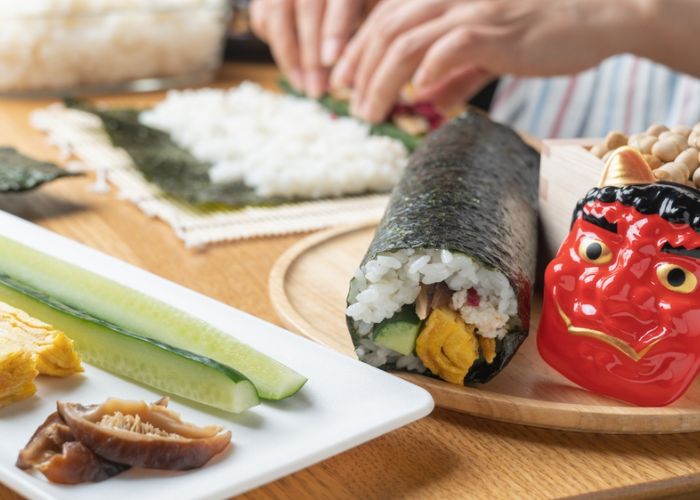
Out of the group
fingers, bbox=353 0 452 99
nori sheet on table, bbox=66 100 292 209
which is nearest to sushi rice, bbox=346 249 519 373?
nori sheet on table, bbox=66 100 292 209

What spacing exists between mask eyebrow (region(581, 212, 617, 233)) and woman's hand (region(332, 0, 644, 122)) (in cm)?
104

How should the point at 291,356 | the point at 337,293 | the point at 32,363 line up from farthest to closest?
the point at 337,293
the point at 291,356
the point at 32,363

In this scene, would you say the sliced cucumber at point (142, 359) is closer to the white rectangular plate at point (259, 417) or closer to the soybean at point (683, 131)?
the white rectangular plate at point (259, 417)

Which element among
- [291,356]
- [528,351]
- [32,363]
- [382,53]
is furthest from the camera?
[382,53]

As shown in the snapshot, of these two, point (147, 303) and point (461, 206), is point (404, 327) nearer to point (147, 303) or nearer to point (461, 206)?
point (461, 206)

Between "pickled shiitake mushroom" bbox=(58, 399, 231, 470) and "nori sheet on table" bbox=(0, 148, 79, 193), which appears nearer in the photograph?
Answer: "pickled shiitake mushroom" bbox=(58, 399, 231, 470)

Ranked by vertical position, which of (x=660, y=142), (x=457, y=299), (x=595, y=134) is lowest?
(x=595, y=134)

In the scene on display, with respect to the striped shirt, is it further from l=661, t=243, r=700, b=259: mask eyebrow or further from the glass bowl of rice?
l=661, t=243, r=700, b=259: mask eyebrow

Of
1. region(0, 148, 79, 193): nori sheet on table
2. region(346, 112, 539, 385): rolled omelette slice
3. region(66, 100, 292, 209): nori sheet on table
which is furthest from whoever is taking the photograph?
region(66, 100, 292, 209): nori sheet on table

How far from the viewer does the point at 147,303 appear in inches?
43.7

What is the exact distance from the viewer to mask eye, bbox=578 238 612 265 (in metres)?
1.03

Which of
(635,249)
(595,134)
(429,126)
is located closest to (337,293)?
(635,249)

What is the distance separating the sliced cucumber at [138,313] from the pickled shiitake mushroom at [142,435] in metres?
0.11

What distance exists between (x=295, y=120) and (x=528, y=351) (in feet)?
3.70
